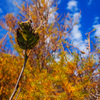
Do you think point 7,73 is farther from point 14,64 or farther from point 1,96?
point 1,96

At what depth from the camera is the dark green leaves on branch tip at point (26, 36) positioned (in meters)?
1.59

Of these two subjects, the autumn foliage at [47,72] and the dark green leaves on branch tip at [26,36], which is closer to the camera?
the dark green leaves on branch tip at [26,36]

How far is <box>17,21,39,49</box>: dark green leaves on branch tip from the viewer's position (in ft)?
5.21

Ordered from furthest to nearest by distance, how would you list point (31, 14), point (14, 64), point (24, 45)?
point (31, 14) < point (14, 64) < point (24, 45)

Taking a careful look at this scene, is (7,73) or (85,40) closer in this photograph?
(85,40)

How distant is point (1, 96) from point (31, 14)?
6.11 meters

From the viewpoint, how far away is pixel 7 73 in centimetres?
545

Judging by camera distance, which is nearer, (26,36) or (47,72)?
(26,36)

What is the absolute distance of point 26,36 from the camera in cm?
161

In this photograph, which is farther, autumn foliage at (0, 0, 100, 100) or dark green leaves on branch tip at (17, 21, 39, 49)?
autumn foliage at (0, 0, 100, 100)

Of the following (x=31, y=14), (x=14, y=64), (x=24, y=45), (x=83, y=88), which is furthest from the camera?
(x=31, y=14)

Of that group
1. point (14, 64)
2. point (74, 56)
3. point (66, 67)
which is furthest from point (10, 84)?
point (74, 56)

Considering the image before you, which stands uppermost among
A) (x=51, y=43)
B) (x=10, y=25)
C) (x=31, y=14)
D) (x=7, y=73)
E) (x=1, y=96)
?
(x=31, y=14)

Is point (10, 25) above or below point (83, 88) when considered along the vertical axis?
above
